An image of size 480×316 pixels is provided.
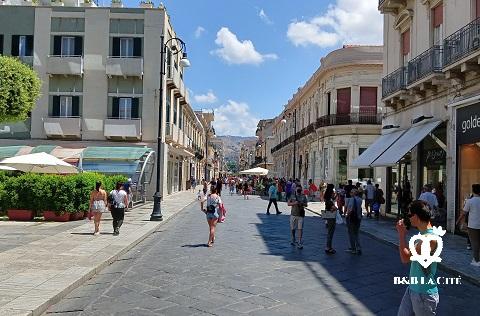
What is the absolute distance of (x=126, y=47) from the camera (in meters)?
32.4

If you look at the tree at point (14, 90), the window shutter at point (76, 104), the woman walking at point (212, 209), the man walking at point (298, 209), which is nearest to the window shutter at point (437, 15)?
the man walking at point (298, 209)

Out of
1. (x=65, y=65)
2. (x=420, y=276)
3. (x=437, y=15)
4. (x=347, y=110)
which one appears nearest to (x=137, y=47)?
(x=65, y=65)

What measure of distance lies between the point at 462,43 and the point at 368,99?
2261 cm

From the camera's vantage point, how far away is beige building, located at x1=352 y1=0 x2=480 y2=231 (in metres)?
15.2

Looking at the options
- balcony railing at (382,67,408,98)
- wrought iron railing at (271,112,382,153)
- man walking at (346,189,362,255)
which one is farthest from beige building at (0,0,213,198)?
man walking at (346,189,362,255)

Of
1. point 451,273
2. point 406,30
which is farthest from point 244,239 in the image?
point 406,30

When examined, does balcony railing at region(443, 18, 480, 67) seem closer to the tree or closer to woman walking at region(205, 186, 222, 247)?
woman walking at region(205, 186, 222, 247)

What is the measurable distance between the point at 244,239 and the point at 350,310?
7603mm

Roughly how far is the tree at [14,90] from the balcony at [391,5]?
1484 cm

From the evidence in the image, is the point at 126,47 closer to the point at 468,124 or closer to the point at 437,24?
the point at 437,24

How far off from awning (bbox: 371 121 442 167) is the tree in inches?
482

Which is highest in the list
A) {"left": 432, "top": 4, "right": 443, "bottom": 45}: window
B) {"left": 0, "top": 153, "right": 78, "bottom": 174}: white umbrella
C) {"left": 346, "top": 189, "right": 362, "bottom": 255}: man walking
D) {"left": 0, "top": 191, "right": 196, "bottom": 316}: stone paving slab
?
{"left": 432, "top": 4, "right": 443, "bottom": 45}: window

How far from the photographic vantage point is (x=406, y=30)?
21.6 metres

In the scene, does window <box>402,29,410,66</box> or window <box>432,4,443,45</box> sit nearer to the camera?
window <box>432,4,443,45</box>
